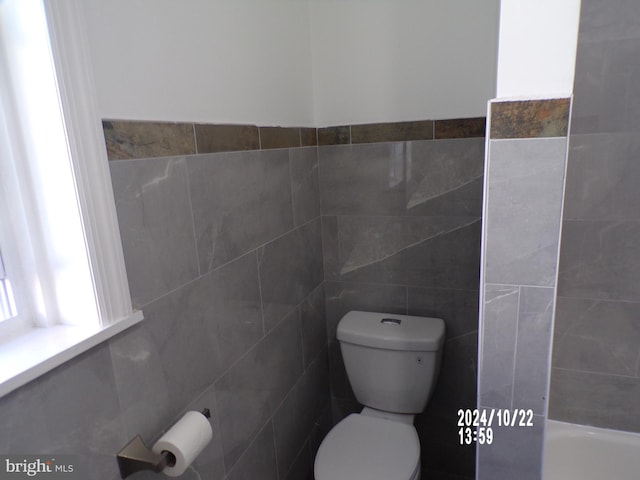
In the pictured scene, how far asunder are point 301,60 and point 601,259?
1391mm

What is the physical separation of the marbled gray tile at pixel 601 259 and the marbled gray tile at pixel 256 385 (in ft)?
3.53

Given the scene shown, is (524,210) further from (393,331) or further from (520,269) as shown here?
(393,331)

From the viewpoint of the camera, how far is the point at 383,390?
1.79 metres

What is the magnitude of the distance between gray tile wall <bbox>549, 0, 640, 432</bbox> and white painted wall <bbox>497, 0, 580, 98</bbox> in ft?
2.04

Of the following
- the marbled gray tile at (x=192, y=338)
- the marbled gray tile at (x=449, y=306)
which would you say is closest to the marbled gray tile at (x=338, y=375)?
the marbled gray tile at (x=449, y=306)

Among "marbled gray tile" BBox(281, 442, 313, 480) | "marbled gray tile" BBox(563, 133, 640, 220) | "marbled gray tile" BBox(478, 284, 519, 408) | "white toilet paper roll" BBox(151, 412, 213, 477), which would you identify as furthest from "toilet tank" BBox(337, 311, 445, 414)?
"white toilet paper roll" BBox(151, 412, 213, 477)

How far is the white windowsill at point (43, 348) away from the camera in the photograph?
2.19ft

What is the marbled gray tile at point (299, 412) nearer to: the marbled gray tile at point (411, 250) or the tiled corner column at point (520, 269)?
the marbled gray tile at point (411, 250)

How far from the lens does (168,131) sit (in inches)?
39.1

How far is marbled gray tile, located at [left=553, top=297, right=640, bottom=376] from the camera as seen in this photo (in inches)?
60.4

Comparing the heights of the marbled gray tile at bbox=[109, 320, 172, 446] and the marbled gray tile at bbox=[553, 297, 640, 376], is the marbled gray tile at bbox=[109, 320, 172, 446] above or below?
above

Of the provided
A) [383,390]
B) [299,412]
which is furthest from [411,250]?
[299,412]

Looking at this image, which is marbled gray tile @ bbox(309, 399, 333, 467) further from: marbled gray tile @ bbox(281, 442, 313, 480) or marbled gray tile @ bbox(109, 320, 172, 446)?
marbled gray tile @ bbox(109, 320, 172, 446)

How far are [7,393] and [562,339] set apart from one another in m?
1.75
